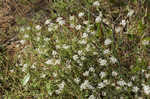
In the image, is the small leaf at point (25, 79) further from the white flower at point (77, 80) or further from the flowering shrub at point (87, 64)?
the white flower at point (77, 80)

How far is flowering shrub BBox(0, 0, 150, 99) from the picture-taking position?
1791 millimetres

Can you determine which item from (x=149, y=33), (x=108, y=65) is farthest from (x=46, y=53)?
(x=149, y=33)

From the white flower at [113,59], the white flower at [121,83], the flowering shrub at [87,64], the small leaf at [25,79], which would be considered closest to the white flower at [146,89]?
the flowering shrub at [87,64]

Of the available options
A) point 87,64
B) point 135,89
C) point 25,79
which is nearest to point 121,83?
point 135,89

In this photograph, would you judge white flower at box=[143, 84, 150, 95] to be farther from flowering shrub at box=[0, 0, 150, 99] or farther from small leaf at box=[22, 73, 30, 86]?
small leaf at box=[22, 73, 30, 86]

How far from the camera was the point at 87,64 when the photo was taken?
74.0 inches

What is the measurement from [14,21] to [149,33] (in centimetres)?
150

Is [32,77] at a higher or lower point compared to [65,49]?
lower

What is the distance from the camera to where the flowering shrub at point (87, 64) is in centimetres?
179

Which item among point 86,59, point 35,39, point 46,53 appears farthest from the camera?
point 35,39

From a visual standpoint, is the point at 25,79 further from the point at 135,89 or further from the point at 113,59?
the point at 135,89

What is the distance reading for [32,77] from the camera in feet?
6.83

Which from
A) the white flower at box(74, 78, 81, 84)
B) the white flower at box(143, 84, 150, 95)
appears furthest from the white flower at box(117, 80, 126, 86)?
the white flower at box(74, 78, 81, 84)

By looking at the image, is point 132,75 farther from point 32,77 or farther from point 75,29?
point 32,77
